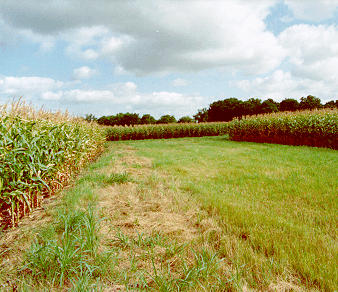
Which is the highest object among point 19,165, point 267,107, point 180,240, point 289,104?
point 289,104

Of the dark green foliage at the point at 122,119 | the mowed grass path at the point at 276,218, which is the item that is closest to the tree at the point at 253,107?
the dark green foliage at the point at 122,119

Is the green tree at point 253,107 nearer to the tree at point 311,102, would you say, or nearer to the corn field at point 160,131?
the tree at point 311,102

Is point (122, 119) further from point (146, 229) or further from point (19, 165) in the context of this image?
point (146, 229)

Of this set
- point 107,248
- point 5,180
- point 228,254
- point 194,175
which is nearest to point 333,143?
point 194,175

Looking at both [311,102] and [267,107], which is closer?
[311,102]

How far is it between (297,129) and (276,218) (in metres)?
12.6

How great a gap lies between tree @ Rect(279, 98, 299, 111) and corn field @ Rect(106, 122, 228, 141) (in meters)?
40.4

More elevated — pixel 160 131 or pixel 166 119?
pixel 166 119

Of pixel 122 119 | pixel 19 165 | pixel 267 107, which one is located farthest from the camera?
pixel 267 107

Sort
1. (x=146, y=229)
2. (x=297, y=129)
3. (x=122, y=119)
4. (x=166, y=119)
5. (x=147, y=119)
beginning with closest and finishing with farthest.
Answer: (x=146, y=229), (x=297, y=129), (x=122, y=119), (x=147, y=119), (x=166, y=119)

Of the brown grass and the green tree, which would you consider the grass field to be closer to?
the brown grass

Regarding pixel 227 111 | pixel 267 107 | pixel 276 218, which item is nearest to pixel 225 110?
pixel 227 111

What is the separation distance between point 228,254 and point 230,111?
63273mm

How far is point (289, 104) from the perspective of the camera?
201ft
